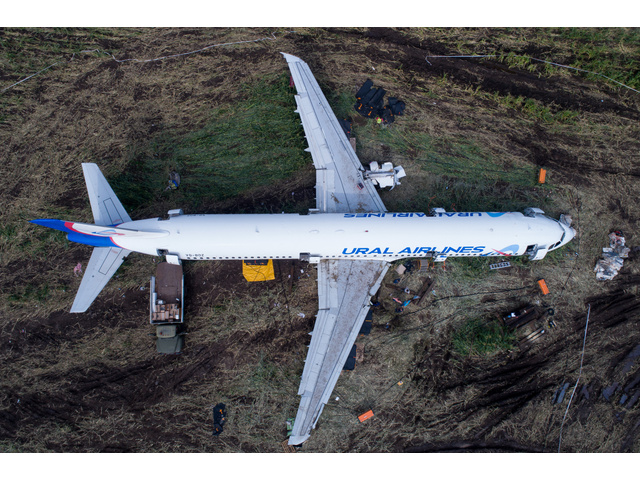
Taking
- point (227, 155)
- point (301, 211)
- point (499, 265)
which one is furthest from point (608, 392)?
point (227, 155)

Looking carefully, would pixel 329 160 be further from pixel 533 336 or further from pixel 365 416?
pixel 533 336

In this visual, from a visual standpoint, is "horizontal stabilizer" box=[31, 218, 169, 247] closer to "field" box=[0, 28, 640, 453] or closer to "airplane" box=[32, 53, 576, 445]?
"airplane" box=[32, 53, 576, 445]

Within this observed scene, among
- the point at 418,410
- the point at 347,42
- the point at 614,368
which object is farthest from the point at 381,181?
the point at 614,368

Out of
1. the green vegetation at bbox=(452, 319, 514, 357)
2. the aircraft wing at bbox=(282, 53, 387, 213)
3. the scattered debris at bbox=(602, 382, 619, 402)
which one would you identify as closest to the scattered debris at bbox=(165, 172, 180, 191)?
the aircraft wing at bbox=(282, 53, 387, 213)

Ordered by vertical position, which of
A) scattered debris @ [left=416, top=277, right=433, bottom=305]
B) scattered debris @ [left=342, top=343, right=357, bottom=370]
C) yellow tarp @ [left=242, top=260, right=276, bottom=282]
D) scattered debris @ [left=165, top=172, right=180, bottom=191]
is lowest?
scattered debris @ [left=342, top=343, right=357, bottom=370]

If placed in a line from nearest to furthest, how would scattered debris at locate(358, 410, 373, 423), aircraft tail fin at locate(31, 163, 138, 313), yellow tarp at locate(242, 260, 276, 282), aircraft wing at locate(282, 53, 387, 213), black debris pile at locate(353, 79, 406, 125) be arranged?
aircraft tail fin at locate(31, 163, 138, 313)
aircraft wing at locate(282, 53, 387, 213)
scattered debris at locate(358, 410, 373, 423)
yellow tarp at locate(242, 260, 276, 282)
black debris pile at locate(353, 79, 406, 125)

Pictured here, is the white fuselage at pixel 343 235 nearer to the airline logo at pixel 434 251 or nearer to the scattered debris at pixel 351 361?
the airline logo at pixel 434 251

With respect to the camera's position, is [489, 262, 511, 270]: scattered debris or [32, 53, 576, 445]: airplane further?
[489, 262, 511, 270]: scattered debris

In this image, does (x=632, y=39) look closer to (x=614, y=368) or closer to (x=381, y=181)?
(x=381, y=181)

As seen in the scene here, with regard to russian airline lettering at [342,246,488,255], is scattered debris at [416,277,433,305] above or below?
below
